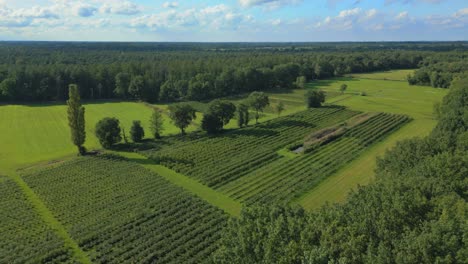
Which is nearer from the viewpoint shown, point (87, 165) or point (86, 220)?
point (86, 220)

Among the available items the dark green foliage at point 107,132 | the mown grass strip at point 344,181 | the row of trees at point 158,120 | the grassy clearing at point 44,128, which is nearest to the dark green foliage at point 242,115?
the row of trees at point 158,120

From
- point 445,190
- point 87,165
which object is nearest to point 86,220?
point 87,165

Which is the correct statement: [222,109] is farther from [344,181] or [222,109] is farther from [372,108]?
[372,108]

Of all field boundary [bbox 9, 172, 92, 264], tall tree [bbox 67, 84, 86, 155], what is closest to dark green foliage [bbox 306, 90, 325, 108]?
tall tree [bbox 67, 84, 86, 155]

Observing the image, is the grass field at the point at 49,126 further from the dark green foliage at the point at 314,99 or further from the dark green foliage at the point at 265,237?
the dark green foliage at the point at 265,237

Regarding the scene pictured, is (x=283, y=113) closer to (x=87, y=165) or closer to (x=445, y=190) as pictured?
(x=87, y=165)

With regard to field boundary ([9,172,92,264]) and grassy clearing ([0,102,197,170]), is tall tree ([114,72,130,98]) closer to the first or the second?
grassy clearing ([0,102,197,170])
